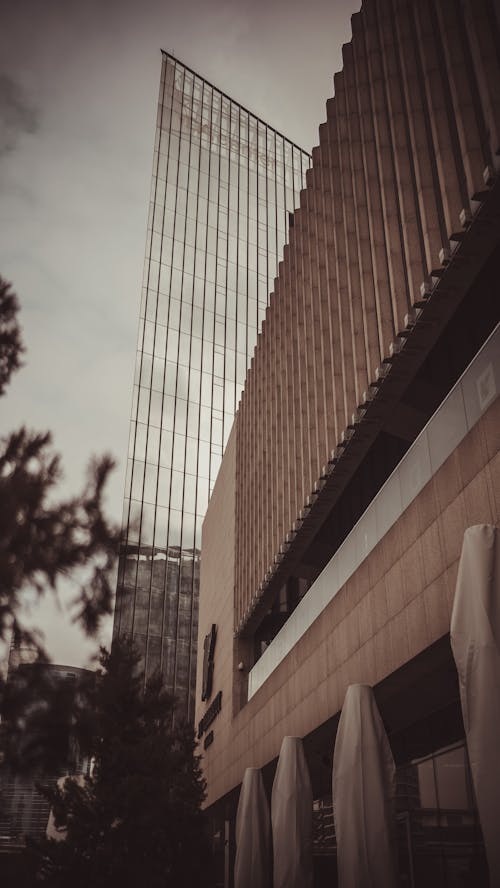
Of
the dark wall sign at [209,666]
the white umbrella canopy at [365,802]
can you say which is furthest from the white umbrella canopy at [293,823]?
the dark wall sign at [209,666]

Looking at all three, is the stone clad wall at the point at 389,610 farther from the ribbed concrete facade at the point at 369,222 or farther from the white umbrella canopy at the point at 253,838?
the ribbed concrete facade at the point at 369,222

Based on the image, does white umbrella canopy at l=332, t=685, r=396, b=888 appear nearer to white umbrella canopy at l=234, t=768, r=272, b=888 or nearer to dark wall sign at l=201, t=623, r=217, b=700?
white umbrella canopy at l=234, t=768, r=272, b=888

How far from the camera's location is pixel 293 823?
11.6 m

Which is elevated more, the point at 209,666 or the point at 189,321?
the point at 189,321

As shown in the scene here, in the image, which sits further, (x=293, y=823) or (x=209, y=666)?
(x=209, y=666)

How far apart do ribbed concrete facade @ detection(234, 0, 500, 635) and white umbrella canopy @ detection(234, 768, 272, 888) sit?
17.0 ft

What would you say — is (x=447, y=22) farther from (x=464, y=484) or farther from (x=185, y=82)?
(x=185, y=82)

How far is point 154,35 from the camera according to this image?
2376 inches

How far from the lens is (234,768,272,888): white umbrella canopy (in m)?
14.0

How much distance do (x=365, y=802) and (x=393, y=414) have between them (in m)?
6.49

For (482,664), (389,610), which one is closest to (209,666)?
(389,610)

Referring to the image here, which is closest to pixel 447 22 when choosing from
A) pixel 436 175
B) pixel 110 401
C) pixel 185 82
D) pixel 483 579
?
pixel 436 175

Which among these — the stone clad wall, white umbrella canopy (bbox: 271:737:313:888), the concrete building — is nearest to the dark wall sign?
the stone clad wall

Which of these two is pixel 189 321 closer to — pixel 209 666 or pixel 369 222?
pixel 209 666
